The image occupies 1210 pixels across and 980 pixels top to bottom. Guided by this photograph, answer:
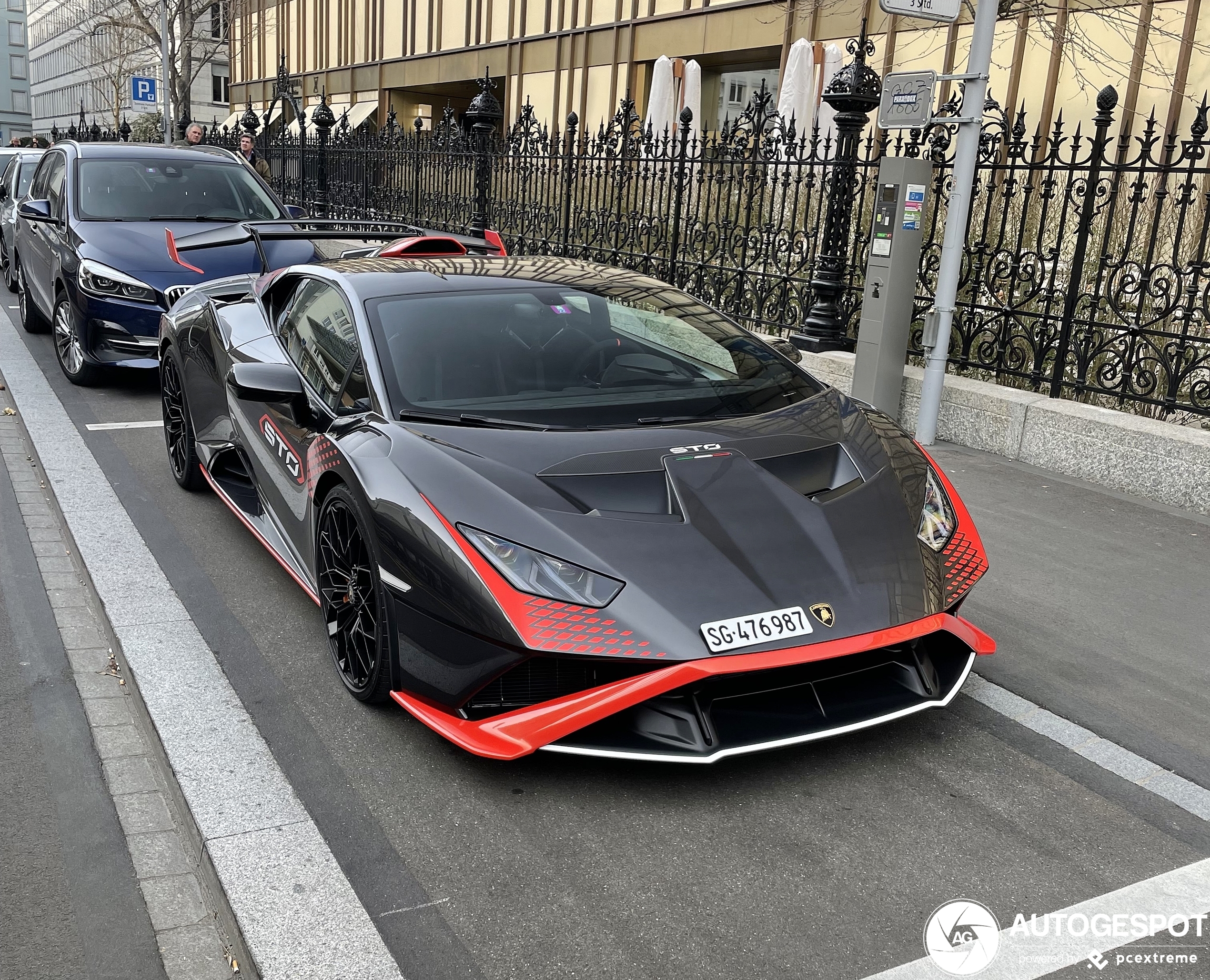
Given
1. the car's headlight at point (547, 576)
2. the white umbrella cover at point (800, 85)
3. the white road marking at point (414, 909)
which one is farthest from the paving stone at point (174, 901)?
the white umbrella cover at point (800, 85)

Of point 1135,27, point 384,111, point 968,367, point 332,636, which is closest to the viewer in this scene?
point 332,636

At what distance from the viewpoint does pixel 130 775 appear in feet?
11.6

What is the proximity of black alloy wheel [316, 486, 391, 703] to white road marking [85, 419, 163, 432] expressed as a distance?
4.25 m

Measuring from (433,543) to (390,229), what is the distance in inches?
160

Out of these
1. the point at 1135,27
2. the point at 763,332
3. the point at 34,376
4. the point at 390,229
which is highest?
the point at 1135,27

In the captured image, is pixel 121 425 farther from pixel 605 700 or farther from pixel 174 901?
pixel 605 700

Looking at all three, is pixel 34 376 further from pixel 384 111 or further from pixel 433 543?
pixel 384 111

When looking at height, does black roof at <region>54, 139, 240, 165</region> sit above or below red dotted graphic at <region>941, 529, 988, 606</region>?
above

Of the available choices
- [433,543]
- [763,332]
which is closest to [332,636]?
[433,543]

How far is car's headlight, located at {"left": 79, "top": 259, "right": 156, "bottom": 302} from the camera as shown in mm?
8484

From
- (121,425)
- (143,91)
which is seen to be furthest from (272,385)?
(143,91)

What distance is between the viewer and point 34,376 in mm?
9133

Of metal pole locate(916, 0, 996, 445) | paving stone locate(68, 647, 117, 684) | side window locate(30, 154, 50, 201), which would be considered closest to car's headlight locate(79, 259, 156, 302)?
side window locate(30, 154, 50, 201)

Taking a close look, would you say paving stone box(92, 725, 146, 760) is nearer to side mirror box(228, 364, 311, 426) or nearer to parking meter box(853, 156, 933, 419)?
side mirror box(228, 364, 311, 426)
